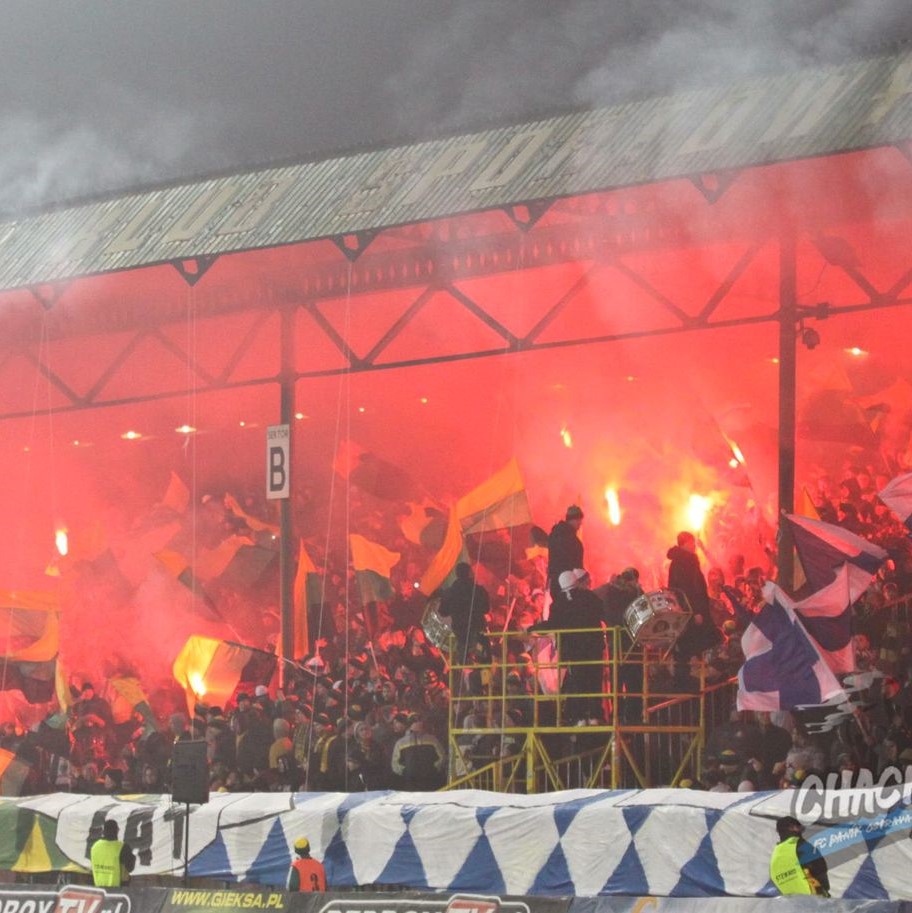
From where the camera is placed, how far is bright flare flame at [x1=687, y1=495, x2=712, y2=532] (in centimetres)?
2167

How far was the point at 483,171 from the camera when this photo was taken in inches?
778

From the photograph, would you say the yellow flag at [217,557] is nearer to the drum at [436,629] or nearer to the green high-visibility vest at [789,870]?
the drum at [436,629]

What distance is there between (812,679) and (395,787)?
471cm

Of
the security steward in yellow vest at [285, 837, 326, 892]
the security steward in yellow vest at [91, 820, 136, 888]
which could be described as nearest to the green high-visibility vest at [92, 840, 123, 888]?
the security steward in yellow vest at [91, 820, 136, 888]

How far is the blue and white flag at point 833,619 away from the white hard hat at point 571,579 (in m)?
2.49

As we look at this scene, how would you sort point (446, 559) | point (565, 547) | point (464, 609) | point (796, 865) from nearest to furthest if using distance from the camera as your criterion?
point (796, 865)
point (565, 547)
point (464, 609)
point (446, 559)

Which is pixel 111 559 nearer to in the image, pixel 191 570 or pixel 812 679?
pixel 191 570

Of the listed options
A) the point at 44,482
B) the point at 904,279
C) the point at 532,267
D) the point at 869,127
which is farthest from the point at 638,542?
the point at 44,482

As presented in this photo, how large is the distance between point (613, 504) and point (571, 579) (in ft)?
12.5

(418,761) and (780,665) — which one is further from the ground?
(780,665)

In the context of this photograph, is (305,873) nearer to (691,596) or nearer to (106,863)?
(106,863)

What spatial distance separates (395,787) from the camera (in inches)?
767

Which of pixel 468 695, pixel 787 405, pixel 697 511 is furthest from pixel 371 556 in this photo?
pixel 787 405

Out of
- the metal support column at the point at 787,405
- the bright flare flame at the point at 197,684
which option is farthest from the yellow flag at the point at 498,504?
the bright flare flame at the point at 197,684
